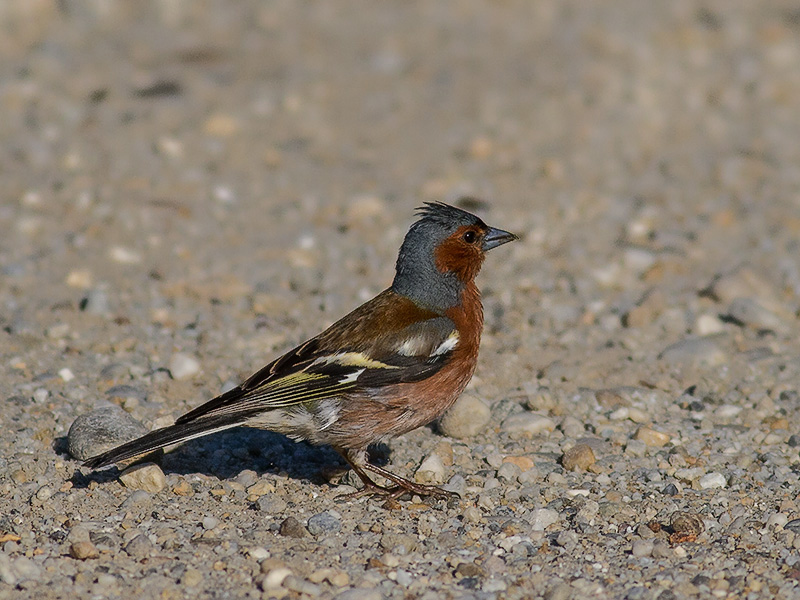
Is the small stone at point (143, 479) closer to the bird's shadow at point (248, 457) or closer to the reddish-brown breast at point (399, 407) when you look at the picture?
the bird's shadow at point (248, 457)

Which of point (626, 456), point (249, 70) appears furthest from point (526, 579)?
point (249, 70)

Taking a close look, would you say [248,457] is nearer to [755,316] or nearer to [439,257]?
[439,257]

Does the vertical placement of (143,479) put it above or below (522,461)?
above

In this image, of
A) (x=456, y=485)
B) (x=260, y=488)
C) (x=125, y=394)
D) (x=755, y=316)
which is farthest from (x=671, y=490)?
(x=125, y=394)

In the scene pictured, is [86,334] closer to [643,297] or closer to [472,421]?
[472,421]

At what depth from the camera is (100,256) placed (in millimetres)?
8047

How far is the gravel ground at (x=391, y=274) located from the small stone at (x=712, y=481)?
3 cm

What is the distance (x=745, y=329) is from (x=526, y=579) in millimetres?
3333

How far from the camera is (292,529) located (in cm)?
498

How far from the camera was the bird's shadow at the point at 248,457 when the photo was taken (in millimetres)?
5660

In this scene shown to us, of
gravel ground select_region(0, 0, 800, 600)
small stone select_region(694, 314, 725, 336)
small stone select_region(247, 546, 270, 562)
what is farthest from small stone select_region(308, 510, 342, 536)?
small stone select_region(694, 314, 725, 336)

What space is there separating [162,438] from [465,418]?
1.83 meters

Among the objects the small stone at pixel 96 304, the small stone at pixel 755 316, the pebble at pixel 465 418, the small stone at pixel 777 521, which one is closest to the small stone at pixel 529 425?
the pebble at pixel 465 418

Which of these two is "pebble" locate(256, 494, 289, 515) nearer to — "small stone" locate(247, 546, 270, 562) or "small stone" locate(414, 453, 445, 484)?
"small stone" locate(247, 546, 270, 562)
